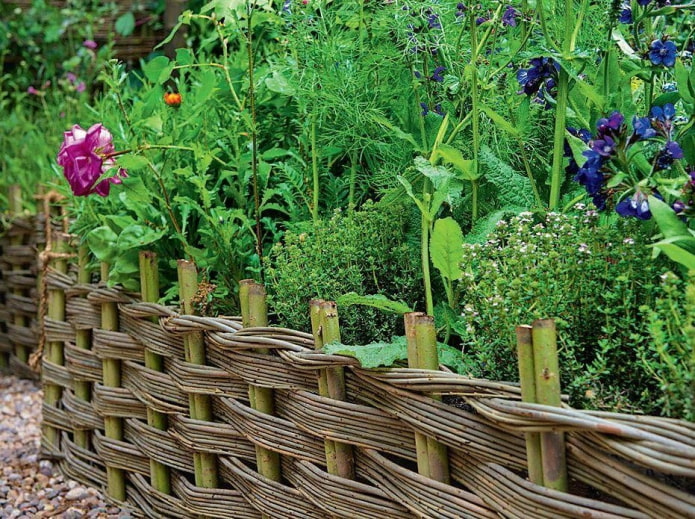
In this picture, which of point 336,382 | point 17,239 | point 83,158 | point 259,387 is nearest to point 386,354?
point 336,382

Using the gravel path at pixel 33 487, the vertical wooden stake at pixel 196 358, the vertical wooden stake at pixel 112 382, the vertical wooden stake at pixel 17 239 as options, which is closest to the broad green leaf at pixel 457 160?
the vertical wooden stake at pixel 196 358

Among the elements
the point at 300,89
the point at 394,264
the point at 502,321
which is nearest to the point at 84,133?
the point at 300,89

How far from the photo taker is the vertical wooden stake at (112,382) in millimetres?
2271

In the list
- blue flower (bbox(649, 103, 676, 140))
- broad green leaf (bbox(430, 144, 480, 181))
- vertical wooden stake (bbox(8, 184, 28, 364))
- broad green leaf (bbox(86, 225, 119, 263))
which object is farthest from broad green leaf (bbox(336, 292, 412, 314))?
vertical wooden stake (bbox(8, 184, 28, 364))

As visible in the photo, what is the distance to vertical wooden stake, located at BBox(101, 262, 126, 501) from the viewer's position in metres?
2.27

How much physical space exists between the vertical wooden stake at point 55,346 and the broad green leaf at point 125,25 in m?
2.65

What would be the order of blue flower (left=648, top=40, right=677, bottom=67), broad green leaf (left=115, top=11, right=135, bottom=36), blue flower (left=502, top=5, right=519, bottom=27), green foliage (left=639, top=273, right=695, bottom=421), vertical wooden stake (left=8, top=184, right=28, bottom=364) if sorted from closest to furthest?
green foliage (left=639, top=273, right=695, bottom=421) → blue flower (left=648, top=40, right=677, bottom=67) → blue flower (left=502, top=5, right=519, bottom=27) → vertical wooden stake (left=8, top=184, right=28, bottom=364) → broad green leaf (left=115, top=11, right=135, bottom=36)

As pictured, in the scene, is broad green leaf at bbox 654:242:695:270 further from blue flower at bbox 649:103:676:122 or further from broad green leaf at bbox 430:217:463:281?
broad green leaf at bbox 430:217:463:281

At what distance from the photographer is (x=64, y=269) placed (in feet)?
8.52

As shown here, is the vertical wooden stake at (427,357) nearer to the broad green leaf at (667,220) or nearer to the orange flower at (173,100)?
the broad green leaf at (667,220)

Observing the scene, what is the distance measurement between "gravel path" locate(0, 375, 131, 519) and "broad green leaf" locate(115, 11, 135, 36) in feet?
8.10

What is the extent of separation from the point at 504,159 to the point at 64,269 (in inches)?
58.4

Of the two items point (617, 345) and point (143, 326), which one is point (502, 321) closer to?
point (617, 345)

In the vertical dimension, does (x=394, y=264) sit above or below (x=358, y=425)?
above
